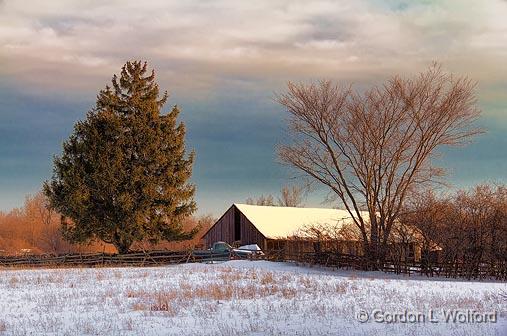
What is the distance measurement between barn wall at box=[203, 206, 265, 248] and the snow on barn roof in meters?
0.61

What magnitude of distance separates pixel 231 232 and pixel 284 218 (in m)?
5.44

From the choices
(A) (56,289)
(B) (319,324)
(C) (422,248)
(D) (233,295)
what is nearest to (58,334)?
(B) (319,324)

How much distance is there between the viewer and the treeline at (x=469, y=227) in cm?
3231

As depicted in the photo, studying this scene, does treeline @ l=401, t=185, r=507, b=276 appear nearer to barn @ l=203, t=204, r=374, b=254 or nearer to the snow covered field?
the snow covered field

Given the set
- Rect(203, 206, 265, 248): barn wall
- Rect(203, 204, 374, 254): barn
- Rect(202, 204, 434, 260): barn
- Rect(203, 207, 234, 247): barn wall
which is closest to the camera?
Rect(202, 204, 434, 260): barn

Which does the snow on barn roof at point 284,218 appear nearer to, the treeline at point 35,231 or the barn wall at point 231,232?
the barn wall at point 231,232

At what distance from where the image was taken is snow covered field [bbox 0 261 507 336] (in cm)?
1305

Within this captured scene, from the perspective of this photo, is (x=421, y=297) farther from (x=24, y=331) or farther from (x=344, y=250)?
(x=344, y=250)

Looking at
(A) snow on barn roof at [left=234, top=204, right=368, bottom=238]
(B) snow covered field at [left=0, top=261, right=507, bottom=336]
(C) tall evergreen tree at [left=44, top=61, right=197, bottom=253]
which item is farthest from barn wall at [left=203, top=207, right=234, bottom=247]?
(B) snow covered field at [left=0, top=261, right=507, bottom=336]

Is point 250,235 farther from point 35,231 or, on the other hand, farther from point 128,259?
point 35,231

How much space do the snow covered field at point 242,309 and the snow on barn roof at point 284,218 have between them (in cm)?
3243

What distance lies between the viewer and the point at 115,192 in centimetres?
4422

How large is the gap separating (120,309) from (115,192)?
28660 millimetres

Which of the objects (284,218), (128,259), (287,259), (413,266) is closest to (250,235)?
(284,218)
